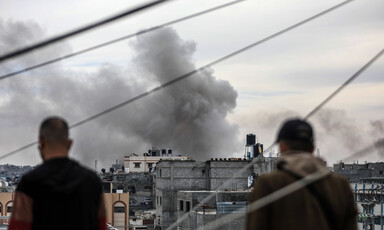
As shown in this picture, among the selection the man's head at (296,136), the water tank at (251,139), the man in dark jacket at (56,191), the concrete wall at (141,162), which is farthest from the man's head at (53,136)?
the concrete wall at (141,162)

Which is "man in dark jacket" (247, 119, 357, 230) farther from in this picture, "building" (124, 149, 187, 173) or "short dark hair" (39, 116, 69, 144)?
"building" (124, 149, 187, 173)

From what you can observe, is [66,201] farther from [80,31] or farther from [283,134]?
[283,134]

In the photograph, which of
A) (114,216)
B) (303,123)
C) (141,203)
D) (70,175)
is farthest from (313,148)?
(141,203)

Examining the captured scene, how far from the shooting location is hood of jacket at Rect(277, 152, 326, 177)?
3831 mm

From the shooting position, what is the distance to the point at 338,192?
3.91 meters

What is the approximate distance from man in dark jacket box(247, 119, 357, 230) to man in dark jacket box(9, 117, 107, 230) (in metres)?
0.92

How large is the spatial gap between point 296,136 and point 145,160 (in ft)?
375

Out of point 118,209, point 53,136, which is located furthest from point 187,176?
point 53,136

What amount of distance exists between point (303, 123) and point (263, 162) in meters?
54.6

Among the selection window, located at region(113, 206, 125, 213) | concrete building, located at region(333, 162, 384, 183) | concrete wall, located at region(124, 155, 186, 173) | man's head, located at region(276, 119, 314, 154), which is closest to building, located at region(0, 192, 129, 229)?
window, located at region(113, 206, 125, 213)

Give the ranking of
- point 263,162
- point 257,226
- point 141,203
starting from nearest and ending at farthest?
point 257,226 < point 263,162 < point 141,203

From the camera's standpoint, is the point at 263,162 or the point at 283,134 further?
the point at 263,162

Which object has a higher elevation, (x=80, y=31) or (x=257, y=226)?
(x=80, y=31)

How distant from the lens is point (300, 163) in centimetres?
→ 387
